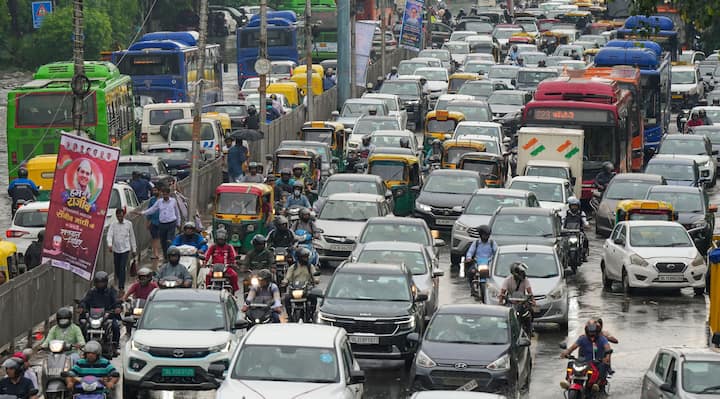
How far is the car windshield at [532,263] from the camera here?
96.2 ft

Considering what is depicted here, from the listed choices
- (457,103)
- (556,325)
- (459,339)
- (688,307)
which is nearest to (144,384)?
(459,339)

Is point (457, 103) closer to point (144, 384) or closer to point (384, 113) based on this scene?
point (384, 113)

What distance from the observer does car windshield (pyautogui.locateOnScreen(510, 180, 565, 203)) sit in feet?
129

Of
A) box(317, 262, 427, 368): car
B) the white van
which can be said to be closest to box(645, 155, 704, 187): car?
the white van

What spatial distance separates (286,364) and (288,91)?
43.4m

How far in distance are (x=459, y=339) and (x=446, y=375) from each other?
37.0 inches

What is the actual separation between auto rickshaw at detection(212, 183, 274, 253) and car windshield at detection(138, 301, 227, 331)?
39.8 feet

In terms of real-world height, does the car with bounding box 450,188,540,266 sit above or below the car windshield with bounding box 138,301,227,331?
below

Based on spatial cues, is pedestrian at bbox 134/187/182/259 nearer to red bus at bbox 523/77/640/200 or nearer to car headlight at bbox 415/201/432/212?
car headlight at bbox 415/201/432/212

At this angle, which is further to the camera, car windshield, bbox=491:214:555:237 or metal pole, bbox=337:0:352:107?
metal pole, bbox=337:0:352:107

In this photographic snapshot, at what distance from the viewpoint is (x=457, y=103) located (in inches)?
2159

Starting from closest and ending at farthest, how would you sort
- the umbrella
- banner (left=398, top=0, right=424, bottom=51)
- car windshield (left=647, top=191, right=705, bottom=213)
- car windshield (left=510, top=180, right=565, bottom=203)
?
car windshield (left=647, top=191, right=705, bottom=213) → car windshield (left=510, top=180, right=565, bottom=203) → the umbrella → banner (left=398, top=0, right=424, bottom=51)

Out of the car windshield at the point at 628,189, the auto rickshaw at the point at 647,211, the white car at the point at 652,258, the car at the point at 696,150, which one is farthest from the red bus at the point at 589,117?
the white car at the point at 652,258

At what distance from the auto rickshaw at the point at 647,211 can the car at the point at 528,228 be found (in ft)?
8.85
